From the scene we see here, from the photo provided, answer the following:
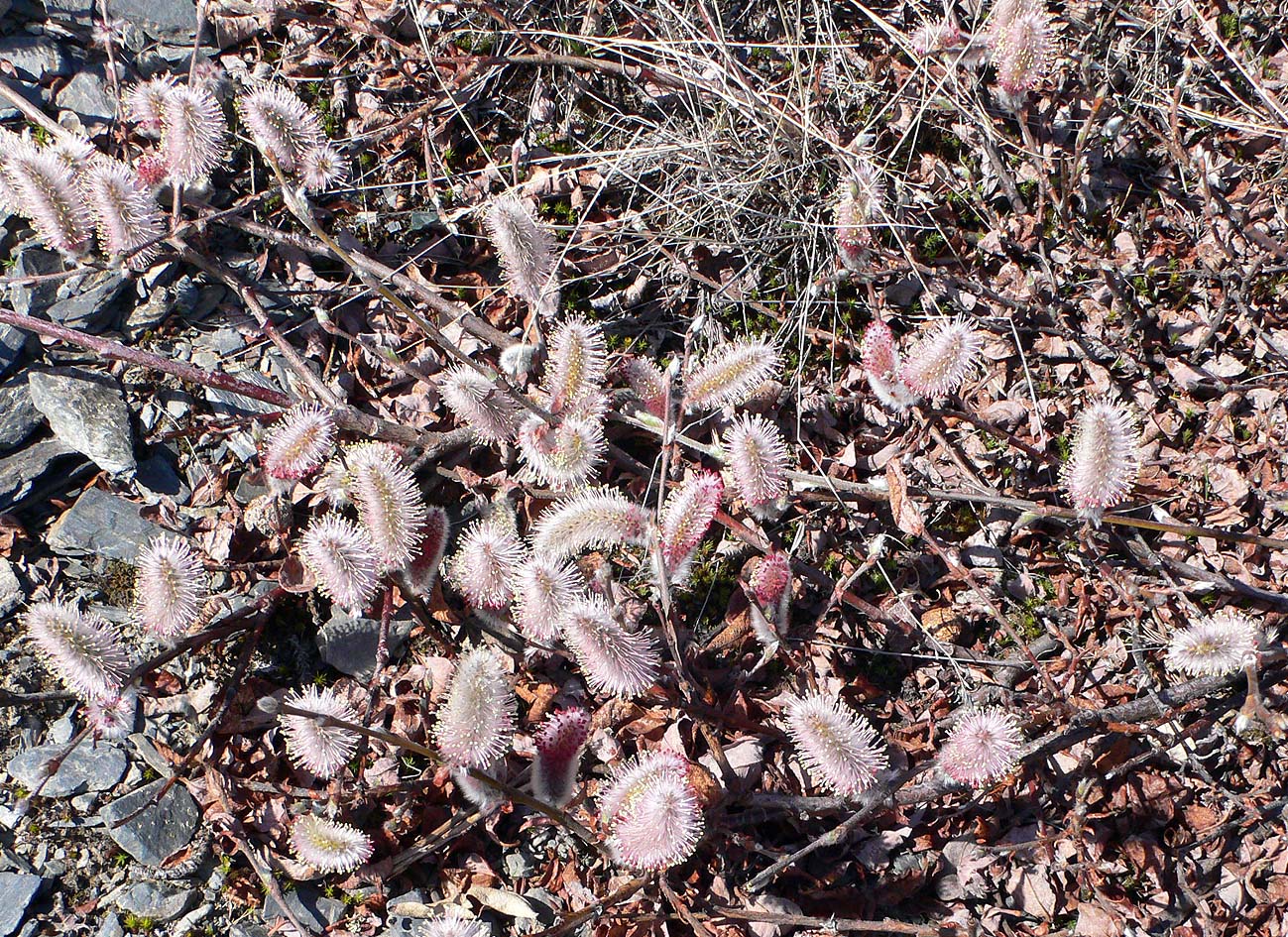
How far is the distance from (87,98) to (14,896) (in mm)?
2622

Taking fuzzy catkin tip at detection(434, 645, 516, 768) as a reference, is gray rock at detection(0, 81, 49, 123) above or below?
above

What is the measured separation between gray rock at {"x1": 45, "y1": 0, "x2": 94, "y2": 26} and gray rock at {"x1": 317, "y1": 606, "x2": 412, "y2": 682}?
7.58ft

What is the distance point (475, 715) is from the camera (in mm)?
2391

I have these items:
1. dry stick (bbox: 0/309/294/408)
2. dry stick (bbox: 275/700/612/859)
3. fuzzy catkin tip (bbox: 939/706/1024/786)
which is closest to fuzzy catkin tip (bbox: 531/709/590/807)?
dry stick (bbox: 275/700/612/859)

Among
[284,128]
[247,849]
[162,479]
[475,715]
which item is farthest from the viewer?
[162,479]

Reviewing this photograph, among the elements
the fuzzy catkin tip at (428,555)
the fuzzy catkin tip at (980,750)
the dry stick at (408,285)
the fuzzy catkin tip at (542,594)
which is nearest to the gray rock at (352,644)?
the fuzzy catkin tip at (428,555)

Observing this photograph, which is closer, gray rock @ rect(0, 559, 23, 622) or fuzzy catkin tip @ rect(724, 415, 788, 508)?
fuzzy catkin tip @ rect(724, 415, 788, 508)

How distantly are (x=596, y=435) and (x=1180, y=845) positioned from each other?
7.12 ft

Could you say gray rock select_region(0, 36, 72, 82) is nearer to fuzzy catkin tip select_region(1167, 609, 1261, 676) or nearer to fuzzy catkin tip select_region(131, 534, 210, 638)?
fuzzy catkin tip select_region(131, 534, 210, 638)

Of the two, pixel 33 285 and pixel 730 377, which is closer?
pixel 730 377

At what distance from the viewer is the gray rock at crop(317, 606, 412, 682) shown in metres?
3.01

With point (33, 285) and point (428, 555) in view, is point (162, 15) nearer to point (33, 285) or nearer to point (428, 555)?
point (33, 285)

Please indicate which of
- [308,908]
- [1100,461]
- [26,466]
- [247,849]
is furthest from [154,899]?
[1100,461]

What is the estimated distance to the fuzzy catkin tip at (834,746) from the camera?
239 centimetres
